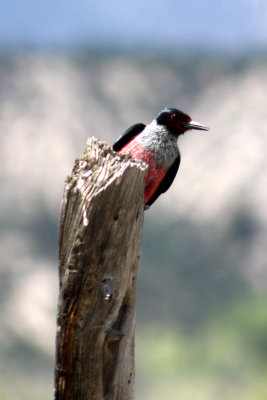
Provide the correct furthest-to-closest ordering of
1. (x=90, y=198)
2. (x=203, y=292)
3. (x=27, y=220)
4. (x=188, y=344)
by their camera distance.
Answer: (x=27, y=220) → (x=203, y=292) → (x=188, y=344) → (x=90, y=198)

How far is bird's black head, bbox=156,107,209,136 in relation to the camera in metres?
8.12

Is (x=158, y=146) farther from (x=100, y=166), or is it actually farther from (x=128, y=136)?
(x=100, y=166)

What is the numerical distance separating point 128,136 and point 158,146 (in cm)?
37

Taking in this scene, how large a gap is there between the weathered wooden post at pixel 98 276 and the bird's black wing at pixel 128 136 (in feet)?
8.58

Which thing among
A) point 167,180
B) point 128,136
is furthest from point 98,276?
point 128,136

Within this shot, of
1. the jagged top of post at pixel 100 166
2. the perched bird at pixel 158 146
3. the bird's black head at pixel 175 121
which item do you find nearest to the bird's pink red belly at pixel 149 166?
the perched bird at pixel 158 146

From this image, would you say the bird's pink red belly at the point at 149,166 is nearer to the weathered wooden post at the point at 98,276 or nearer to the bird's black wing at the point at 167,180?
the bird's black wing at the point at 167,180

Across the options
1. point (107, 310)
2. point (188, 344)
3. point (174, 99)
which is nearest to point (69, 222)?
point (107, 310)

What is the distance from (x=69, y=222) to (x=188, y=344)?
64.9ft

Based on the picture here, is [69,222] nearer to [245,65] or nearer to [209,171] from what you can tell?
[209,171]

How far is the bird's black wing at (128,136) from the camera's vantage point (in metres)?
7.92

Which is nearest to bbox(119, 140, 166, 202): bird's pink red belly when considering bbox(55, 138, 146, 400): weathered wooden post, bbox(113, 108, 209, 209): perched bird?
bbox(113, 108, 209, 209): perched bird

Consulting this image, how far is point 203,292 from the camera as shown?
86.9ft

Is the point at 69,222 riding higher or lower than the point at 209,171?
lower
